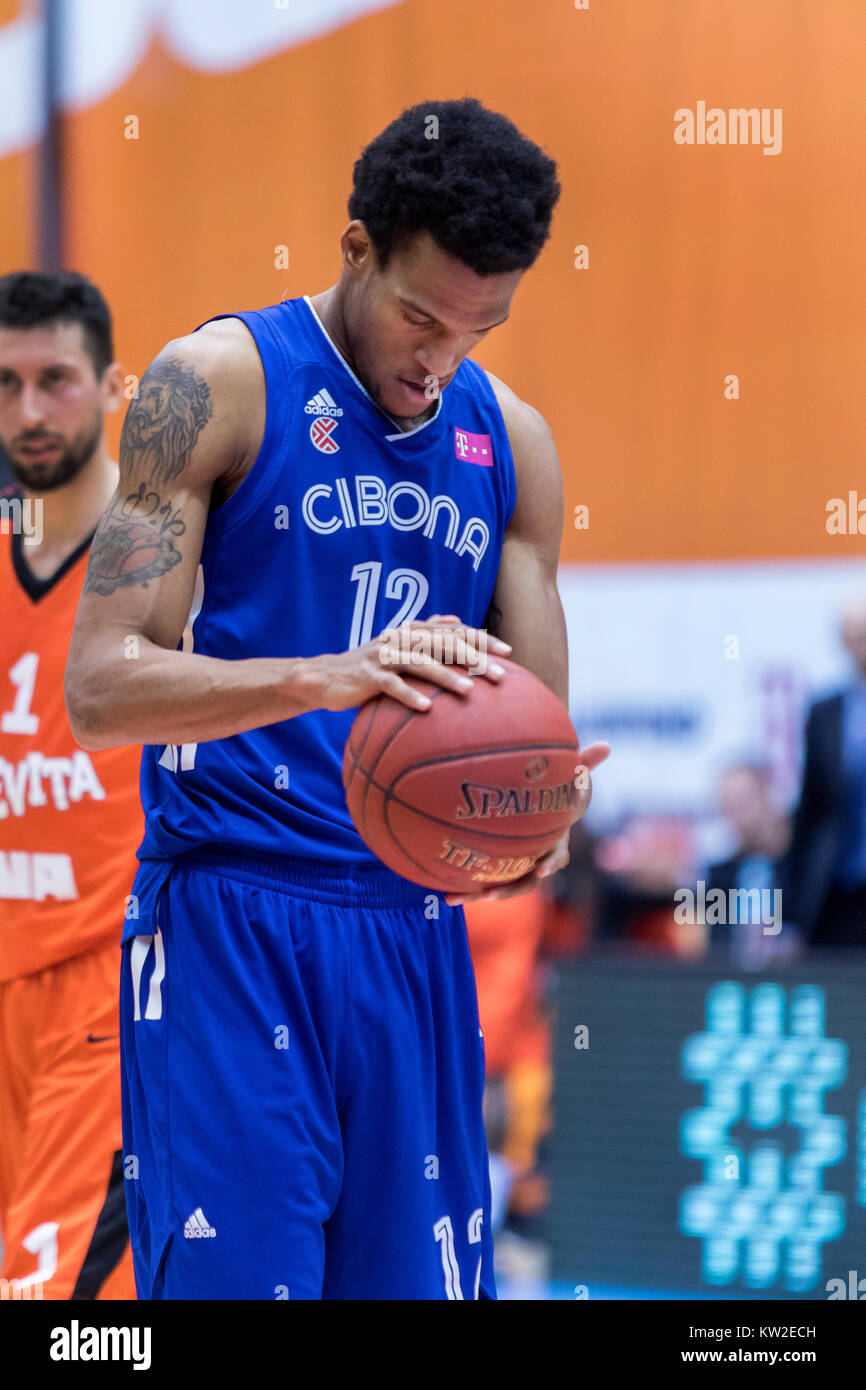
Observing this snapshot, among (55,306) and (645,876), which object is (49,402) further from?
(645,876)

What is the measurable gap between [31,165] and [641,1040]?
16.5ft

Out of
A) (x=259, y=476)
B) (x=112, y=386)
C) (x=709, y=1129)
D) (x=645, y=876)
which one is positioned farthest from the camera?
(x=645, y=876)

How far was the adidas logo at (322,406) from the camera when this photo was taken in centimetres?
242

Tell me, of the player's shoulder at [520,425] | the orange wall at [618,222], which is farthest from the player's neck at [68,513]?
the orange wall at [618,222]

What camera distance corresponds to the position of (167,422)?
2277mm

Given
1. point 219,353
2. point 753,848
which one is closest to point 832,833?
point 753,848

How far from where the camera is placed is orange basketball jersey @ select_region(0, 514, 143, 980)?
373 centimetres

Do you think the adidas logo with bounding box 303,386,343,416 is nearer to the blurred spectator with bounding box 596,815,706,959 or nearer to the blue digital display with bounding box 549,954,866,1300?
the blue digital display with bounding box 549,954,866,1300

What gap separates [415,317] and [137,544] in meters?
0.54

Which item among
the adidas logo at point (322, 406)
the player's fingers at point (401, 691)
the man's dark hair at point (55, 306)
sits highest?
the man's dark hair at point (55, 306)

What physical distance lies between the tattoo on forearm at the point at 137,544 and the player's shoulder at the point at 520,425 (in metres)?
0.70

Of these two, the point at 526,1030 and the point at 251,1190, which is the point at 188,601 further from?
the point at 526,1030

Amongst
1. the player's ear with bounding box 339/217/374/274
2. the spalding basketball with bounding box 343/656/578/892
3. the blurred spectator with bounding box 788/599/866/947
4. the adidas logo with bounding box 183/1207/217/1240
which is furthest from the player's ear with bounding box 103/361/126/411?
the blurred spectator with bounding box 788/599/866/947

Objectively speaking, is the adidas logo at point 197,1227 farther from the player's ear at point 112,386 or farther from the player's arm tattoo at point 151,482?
the player's ear at point 112,386
